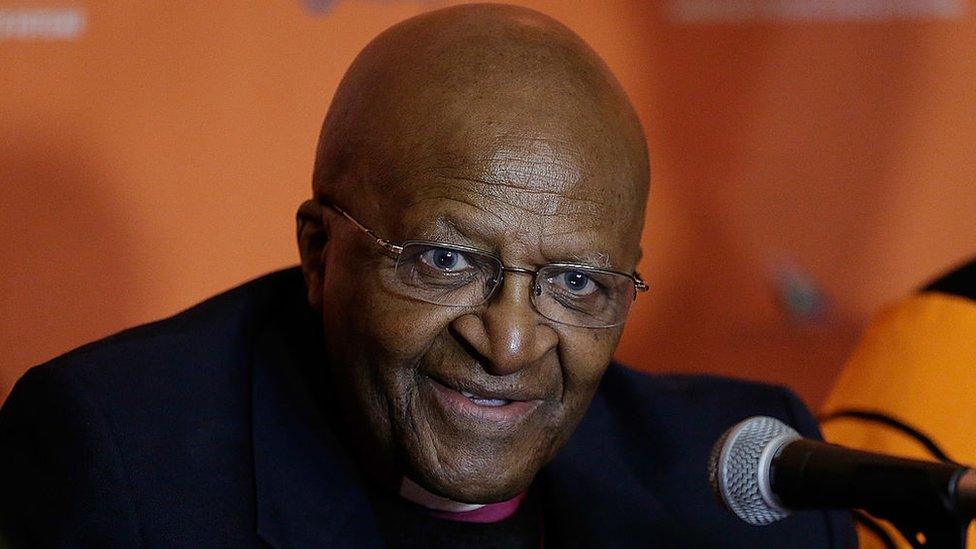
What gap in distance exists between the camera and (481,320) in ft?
5.52

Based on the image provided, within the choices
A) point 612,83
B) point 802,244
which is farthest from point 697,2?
point 612,83

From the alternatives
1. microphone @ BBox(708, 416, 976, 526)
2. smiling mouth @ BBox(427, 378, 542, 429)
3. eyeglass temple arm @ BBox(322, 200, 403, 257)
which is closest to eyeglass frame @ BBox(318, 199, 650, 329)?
eyeglass temple arm @ BBox(322, 200, 403, 257)

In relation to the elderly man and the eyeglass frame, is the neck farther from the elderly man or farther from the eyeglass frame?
the eyeglass frame

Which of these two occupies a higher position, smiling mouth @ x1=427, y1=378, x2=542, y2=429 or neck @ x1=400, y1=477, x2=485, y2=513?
smiling mouth @ x1=427, y1=378, x2=542, y2=429

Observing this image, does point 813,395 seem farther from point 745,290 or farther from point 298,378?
point 298,378

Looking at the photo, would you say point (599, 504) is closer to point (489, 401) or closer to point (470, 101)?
point (489, 401)

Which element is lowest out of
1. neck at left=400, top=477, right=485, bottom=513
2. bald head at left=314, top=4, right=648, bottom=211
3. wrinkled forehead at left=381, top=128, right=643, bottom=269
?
neck at left=400, top=477, right=485, bottom=513

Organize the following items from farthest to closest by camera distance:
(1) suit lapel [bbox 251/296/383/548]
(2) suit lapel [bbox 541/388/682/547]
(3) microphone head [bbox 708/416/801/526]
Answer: (2) suit lapel [bbox 541/388/682/547]
(1) suit lapel [bbox 251/296/383/548]
(3) microphone head [bbox 708/416/801/526]

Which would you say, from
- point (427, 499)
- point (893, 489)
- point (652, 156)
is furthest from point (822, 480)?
point (652, 156)

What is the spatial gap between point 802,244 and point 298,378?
1524mm

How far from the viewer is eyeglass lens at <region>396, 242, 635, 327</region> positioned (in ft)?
5.56

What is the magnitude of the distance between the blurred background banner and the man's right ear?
1.92 ft

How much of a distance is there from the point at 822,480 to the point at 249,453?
790mm

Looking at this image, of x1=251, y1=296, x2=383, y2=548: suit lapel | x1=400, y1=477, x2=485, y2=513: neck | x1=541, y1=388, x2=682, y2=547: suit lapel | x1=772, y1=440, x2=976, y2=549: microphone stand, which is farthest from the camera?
x1=541, y1=388, x2=682, y2=547: suit lapel
